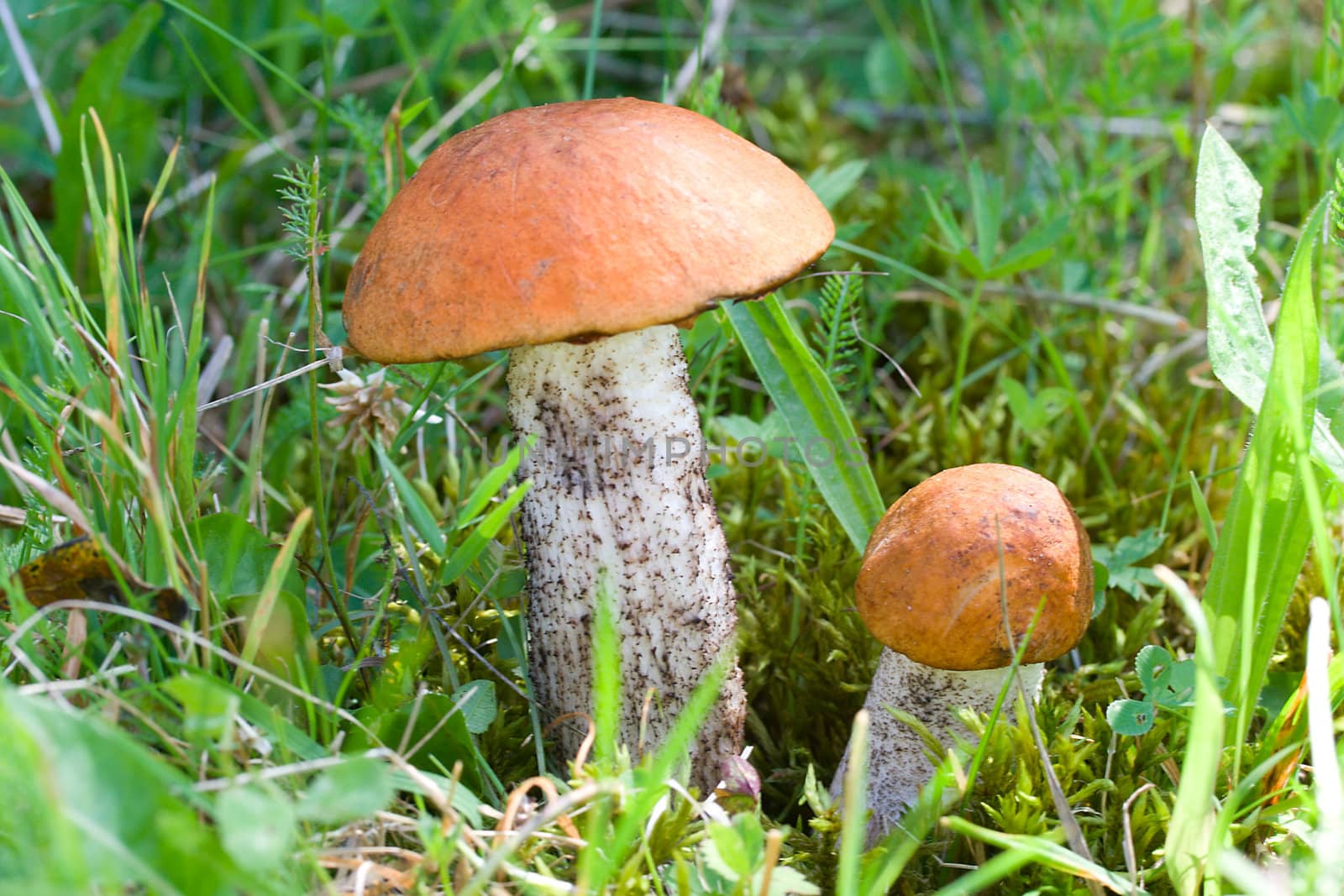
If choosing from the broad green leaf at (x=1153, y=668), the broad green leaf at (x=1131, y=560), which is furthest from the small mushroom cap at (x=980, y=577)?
the broad green leaf at (x=1131, y=560)

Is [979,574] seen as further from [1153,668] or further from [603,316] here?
[603,316]

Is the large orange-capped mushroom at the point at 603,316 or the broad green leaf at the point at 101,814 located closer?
the broad green leaf at the point at 101,814

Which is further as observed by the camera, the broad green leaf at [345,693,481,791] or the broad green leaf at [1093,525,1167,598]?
the broad green leaf at [1093,525,1167,598]

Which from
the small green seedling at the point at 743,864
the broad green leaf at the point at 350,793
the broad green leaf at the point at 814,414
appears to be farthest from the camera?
the broad green leaf at the point at 814,414

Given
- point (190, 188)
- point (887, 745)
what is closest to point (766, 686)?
point (887, 745)

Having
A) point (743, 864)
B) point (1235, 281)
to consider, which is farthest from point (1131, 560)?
point (743, 864)

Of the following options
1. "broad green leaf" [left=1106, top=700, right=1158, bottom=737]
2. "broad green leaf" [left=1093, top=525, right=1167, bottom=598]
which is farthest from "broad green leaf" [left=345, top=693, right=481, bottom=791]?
"broad green leaf" [left=1093, top=525, right=1167, bottom=598]

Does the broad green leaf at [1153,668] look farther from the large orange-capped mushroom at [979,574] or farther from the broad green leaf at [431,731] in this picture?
the broad green leaf at [431,731]

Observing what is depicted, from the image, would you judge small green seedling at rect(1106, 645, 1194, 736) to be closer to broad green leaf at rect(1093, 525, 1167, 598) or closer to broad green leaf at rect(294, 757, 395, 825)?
broad green leaf at rect(1093, 525, 1167, 598)
